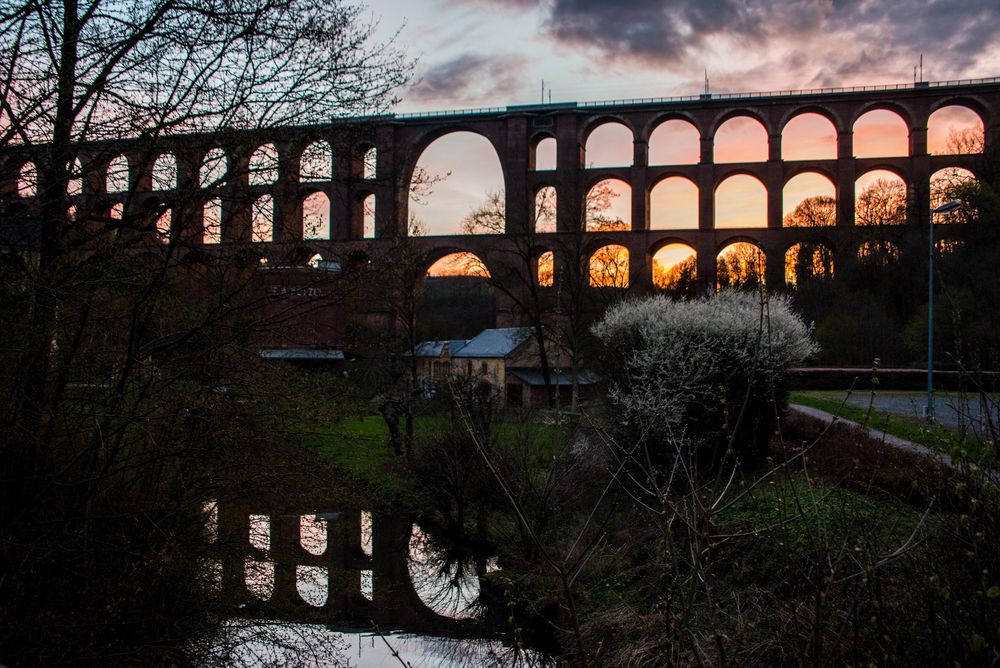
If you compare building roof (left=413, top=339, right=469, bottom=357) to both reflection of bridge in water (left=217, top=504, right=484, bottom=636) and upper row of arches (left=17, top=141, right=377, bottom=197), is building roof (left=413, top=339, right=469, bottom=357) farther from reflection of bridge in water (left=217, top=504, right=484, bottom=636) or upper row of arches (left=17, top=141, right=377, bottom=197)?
upper row of arches (left=17, top=141, right=377, bottom=197)

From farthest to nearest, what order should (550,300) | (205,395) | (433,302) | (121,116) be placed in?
(433,302), (550,300), (205,395), (121,116)

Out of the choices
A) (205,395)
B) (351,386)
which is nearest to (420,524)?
(351,386)

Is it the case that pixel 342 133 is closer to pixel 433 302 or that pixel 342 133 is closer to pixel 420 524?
pixel 420 524

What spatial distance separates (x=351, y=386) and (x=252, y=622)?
1.95 metres

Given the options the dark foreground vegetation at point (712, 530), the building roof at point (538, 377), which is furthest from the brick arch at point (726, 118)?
the dark foreground vegetation at point (712, 530)

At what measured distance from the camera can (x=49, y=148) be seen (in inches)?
167

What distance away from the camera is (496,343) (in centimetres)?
2755

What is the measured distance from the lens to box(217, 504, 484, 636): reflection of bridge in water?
599 cm

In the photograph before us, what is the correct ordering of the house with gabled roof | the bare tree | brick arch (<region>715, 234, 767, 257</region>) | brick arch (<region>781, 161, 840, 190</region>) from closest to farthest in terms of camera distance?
the bare tree < the house with gabled roof < brick arch (<region>781, 161, 840, 190</region>) < brick arch (<region>715, 234, 767, 257</region>)

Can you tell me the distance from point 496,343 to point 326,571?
63.2ft

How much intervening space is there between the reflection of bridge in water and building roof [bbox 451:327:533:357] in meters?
13.7

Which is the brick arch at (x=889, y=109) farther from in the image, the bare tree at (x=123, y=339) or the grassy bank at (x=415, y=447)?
the bare tree at (x=123, y=339)

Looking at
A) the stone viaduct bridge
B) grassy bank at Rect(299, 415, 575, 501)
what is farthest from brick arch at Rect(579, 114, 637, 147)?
grassy bank at Rect(299, 415, 575, 501)

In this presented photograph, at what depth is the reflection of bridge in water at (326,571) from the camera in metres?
5.99
